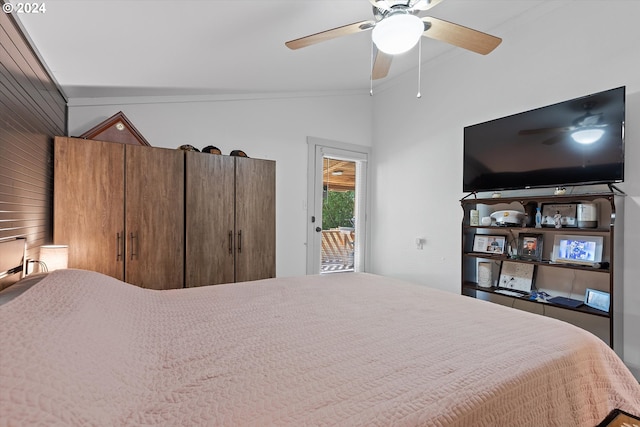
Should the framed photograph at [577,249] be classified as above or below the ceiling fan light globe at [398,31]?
below

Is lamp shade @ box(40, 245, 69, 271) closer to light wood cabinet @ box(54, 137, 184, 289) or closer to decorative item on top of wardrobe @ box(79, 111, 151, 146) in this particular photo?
light wood cabinet @ box(54, 137, 184, 289)

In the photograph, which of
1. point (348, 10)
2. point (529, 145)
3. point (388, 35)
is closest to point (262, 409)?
point (388, 35)

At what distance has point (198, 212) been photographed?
9.12 feet

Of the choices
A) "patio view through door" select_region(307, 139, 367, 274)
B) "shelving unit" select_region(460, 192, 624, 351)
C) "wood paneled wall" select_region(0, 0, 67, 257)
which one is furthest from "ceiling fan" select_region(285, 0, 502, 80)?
"patio view through door" select_region(307, 139, 367, 274)

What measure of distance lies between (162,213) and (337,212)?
2.26m

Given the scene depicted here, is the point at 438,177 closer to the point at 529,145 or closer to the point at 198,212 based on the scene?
the point at 529,145

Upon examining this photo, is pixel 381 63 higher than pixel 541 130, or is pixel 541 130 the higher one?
pixel 381 63

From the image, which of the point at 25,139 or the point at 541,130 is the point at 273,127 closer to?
the point at 25,139

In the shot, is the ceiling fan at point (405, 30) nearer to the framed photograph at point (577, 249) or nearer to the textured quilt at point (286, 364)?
the textured quilt at point (286, 364)

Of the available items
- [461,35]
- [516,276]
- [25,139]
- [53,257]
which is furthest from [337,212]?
[25,139]

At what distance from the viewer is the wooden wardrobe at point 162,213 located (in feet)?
7.63

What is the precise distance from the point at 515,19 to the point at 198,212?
11.0 feet

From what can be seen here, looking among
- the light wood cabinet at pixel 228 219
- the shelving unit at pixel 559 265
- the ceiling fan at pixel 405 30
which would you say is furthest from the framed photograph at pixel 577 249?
the light wood cabinet at pixel 228 219

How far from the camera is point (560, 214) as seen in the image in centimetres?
238
